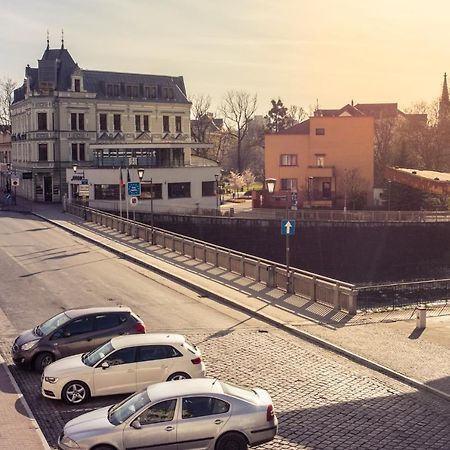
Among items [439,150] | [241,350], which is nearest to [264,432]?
[241,350]

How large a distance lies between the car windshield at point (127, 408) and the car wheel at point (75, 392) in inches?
117

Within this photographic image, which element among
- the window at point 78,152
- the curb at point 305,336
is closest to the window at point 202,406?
the curb at point 305,336

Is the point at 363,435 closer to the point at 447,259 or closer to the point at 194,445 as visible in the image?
the point at 194,445

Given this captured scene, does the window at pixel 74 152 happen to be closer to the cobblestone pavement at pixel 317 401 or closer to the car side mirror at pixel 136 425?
the cobblestone pavement at pixel 317 401

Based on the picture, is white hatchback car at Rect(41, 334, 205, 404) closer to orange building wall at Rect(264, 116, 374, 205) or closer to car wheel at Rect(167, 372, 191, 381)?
car wheel at Rect(167, 372, 191, 381)

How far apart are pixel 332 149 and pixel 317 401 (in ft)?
204

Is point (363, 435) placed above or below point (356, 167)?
below

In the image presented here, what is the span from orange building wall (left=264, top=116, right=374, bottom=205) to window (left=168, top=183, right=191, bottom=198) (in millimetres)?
10901

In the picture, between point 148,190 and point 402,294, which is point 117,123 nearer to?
point 148,190

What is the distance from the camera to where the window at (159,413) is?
1193 centimetres

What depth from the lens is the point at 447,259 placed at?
183ft

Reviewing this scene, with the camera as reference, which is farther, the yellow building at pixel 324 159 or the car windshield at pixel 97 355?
the yellow building at pixel 324 159

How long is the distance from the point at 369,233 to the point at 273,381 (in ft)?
132

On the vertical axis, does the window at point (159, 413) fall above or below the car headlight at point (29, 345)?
above
